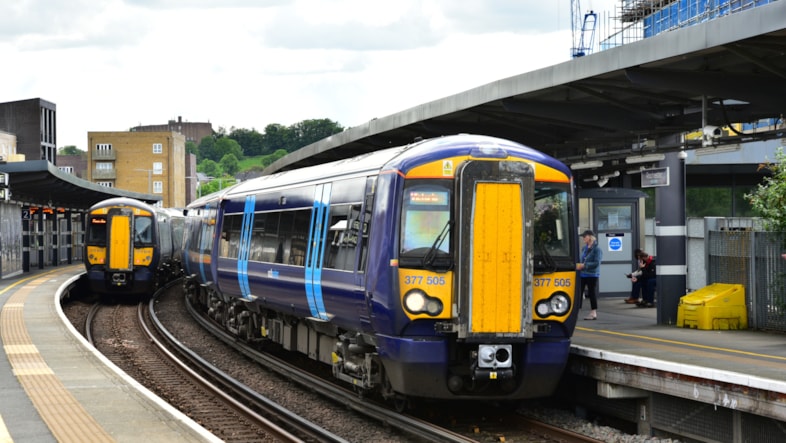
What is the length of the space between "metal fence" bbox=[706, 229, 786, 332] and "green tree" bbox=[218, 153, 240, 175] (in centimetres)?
17179

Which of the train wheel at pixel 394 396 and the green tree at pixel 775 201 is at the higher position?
the green tree at pixel 775 201

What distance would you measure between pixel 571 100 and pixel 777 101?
3110 millimetres

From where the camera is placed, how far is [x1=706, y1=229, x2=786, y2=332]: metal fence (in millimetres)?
14938

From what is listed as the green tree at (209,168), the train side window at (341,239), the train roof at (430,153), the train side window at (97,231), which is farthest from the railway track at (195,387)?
the green tree at (209,168)

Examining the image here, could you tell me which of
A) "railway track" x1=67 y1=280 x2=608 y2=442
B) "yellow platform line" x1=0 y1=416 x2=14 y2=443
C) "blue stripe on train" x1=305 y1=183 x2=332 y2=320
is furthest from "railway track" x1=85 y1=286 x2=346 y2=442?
"yellow platform line" x1=0 y1=416 x2=14 y2=443

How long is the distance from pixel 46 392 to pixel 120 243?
1956cm

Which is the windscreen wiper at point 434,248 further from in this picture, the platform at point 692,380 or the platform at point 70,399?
the platform at point 70,399

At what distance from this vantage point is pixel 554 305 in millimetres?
11297

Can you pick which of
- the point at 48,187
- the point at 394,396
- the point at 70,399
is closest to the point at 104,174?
the point at 48,187

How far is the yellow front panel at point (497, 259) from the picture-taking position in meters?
10.8

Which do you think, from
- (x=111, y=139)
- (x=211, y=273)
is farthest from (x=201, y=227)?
(x=111, y=139)

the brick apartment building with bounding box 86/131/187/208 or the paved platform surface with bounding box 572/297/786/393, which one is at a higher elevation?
the brick apartment building with bounding box 86/131/187/208

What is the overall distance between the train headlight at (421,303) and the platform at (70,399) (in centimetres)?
249

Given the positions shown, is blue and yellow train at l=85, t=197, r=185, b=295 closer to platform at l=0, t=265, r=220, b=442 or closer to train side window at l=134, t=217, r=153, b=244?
train side window at l=134, t=217, r=153, b=244
